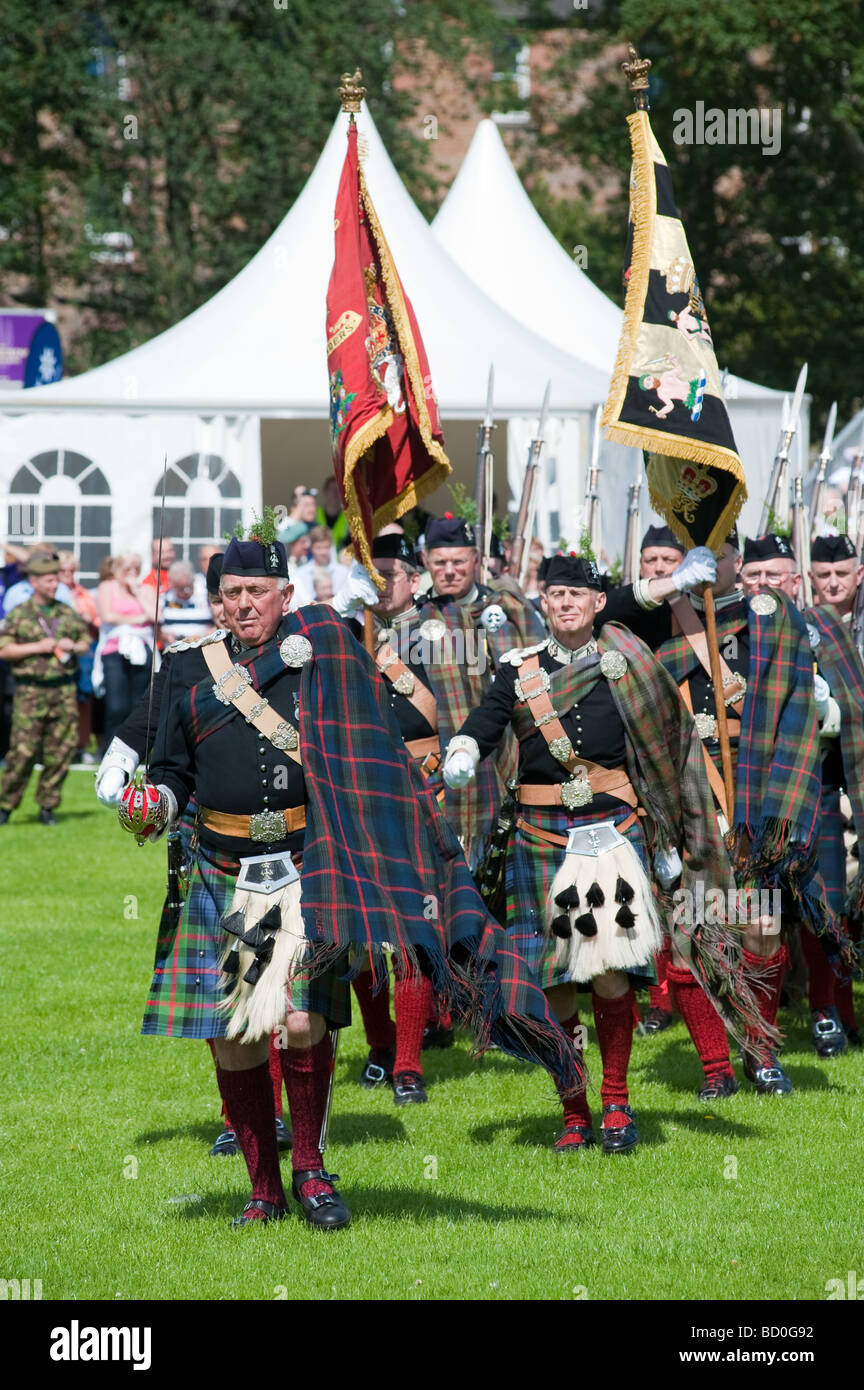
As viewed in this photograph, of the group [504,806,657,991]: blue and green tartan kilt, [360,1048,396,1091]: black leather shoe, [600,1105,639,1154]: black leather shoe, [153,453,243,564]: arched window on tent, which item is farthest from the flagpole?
[153,453,243,564]: arched window on tent

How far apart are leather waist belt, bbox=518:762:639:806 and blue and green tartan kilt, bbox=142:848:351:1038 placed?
1.17 m

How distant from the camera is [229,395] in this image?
15320 millimetres

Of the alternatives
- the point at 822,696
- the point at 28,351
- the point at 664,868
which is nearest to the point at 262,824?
the point at 664,868

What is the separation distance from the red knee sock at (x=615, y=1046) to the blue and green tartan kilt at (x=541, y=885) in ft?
0.30

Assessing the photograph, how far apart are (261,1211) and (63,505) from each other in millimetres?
11461

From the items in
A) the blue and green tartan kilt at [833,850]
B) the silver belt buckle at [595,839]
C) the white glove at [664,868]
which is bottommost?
the blue and green tartan kilt at [833,850]

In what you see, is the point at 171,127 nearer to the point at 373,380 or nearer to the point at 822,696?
the point at 822,696

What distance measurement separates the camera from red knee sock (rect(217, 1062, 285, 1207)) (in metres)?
5.00

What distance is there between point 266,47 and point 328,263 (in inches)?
515

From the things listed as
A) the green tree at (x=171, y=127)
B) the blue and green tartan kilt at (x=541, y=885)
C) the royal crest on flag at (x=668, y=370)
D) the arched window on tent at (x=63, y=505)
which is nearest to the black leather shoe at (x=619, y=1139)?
the blue and green tartan kilt at (x=541, y=885)

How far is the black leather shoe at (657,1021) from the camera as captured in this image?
7.74 m

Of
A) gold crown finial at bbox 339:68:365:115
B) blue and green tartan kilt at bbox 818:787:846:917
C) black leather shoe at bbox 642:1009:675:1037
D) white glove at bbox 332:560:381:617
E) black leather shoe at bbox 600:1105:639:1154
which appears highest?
gold crown finial at bbox 339:68:365:115

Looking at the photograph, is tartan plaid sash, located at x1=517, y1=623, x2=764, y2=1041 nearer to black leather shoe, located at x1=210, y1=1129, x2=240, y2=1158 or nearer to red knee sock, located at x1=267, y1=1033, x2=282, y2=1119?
red knee sock, located at x1=267, y1=1033, x2=282, y2=1119

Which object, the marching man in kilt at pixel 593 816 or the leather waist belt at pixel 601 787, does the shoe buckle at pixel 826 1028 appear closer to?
the marching man in kilt at pixel 593 816
